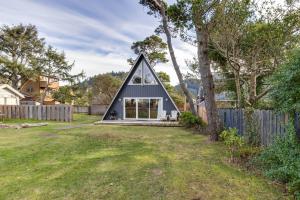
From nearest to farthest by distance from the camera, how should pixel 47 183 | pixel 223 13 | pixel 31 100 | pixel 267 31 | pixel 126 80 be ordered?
1. pixel 47 183
2. pixel 223 13
3. pixel 267 31
4. pixel 126 80
5. pixel 31 100

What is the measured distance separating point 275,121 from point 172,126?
911 centimetres

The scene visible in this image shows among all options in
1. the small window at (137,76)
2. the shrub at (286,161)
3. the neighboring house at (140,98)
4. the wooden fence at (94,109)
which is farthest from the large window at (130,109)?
the shrub at (286,161)

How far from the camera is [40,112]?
761 inches

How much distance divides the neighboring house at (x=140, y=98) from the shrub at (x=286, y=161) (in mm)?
13045

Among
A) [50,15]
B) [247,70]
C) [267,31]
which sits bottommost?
[247,70]

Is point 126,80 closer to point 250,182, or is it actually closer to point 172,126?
point 172,126

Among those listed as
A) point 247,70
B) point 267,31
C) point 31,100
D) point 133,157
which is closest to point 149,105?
point 247,70

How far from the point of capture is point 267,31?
10117mm

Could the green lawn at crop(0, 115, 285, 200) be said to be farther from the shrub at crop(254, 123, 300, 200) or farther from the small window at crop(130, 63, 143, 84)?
the small window at crop(130, 63, 143, 84)

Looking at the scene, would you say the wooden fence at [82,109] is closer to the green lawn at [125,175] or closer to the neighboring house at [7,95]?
the neighboring house at [7,95]

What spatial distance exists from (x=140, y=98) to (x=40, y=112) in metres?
8.14

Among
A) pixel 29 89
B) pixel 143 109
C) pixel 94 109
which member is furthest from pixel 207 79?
pixel 29 89

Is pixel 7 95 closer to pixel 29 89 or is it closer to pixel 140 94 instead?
pixel 140 94

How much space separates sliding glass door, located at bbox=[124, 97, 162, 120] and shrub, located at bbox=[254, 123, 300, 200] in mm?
13295
